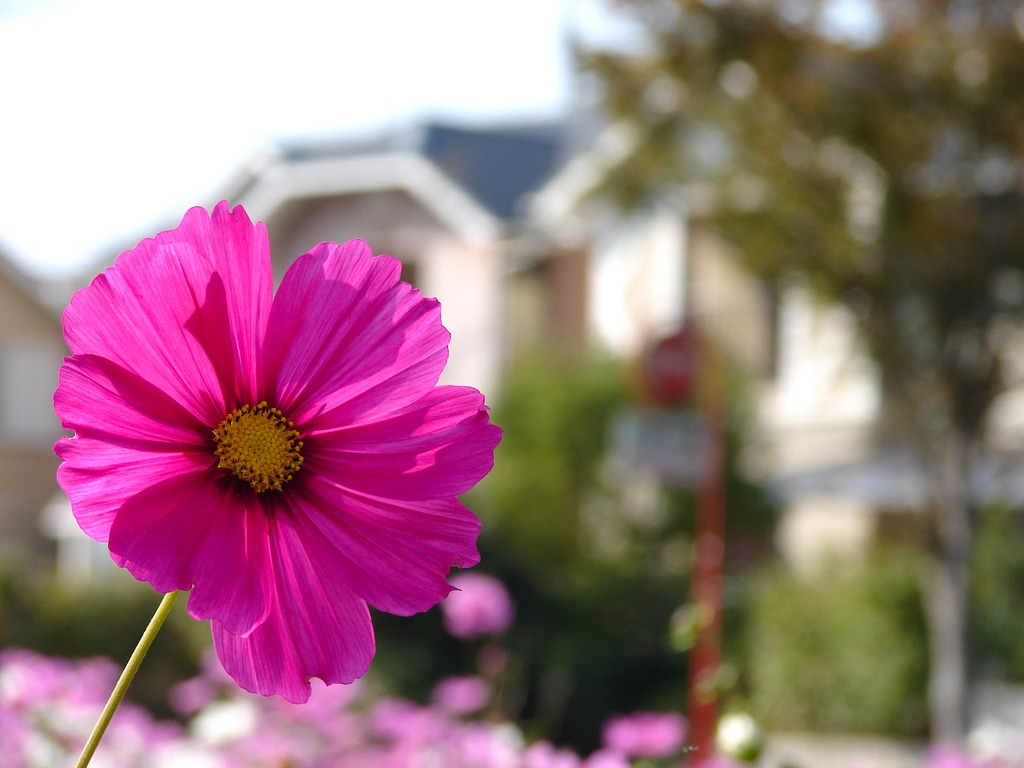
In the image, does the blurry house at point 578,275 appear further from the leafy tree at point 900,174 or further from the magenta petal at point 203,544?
the magenta petal at point 203,544

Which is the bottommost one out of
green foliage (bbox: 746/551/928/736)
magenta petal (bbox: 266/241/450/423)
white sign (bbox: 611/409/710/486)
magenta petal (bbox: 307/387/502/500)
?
green foliage (bbox: 746/551/928/736)

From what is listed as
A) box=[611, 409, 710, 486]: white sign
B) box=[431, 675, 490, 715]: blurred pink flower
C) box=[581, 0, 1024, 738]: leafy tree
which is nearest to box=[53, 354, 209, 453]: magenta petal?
box=[431, 675, 490, 715]: blurred pink flower

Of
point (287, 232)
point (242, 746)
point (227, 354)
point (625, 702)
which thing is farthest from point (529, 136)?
point (227, 354)

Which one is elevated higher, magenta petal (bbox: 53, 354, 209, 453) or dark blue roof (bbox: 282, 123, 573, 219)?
dark blue roof (bbox: 282, 123, 573, 219)

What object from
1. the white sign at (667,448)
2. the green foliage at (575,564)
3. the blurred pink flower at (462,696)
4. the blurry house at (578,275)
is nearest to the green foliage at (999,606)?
the blurry house at (578,275)

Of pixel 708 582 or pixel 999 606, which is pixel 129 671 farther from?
pixel 999 606

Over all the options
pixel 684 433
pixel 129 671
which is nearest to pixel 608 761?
pixel 129 671

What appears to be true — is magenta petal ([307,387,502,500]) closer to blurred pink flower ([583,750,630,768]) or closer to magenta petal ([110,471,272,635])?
magenta petal ([110,471,272,635])

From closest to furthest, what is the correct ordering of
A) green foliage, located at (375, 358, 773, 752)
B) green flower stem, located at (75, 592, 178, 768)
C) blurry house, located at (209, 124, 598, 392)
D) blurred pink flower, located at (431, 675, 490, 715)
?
1. green flower stem, located at (75, 592, 178, 768)
2. blurred pink flower, located at (431, 675, 490, 715)
3. green foliage, located at (375, 358, 773, 752)
4. blurry house, located at (209, 124, 598, 392)
